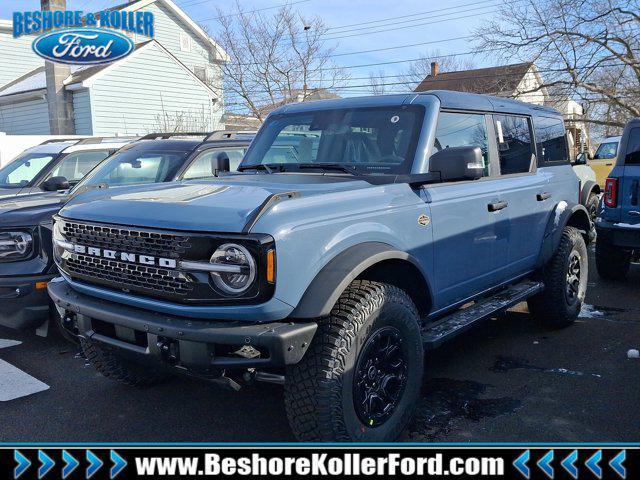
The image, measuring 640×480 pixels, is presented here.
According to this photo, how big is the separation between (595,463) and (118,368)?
9.86 feet

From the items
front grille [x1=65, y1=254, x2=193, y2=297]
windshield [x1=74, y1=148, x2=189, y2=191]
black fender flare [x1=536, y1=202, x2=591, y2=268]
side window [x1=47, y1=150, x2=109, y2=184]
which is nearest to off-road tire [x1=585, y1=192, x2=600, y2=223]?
black fender flare [x1=536, y1=202, x2=591, y2=268]

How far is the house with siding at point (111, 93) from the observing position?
19016mm

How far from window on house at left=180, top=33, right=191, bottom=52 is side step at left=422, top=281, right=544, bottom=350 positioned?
25264mm

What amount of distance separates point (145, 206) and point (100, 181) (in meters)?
3.43

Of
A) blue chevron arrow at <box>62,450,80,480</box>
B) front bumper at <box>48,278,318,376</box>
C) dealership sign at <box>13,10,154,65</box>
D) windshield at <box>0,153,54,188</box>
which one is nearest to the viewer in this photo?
front bumper at <box>48,278,318,376</box>

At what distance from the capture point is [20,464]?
3.09 meters

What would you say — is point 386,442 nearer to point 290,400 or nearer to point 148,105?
point 290,400

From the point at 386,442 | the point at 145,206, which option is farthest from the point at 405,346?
the point at 145,206

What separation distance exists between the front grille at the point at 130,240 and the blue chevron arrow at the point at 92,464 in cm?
109

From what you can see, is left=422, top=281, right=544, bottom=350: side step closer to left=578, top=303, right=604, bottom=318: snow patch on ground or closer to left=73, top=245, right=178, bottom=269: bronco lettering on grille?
left=578, top=303, right=604, bottom=318: snow patch on ground

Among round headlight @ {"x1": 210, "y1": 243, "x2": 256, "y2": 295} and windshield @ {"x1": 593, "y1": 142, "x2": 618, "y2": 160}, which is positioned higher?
windshield @ {"x1": 593, "y1": 142, "x2": 618, "y2": 160}

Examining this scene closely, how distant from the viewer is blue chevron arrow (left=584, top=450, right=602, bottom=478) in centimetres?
294

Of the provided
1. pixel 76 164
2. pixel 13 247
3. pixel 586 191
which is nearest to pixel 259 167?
pixel 13 247

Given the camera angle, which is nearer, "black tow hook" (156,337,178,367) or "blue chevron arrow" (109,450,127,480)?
"black tow hook" (156,337,178,367)
